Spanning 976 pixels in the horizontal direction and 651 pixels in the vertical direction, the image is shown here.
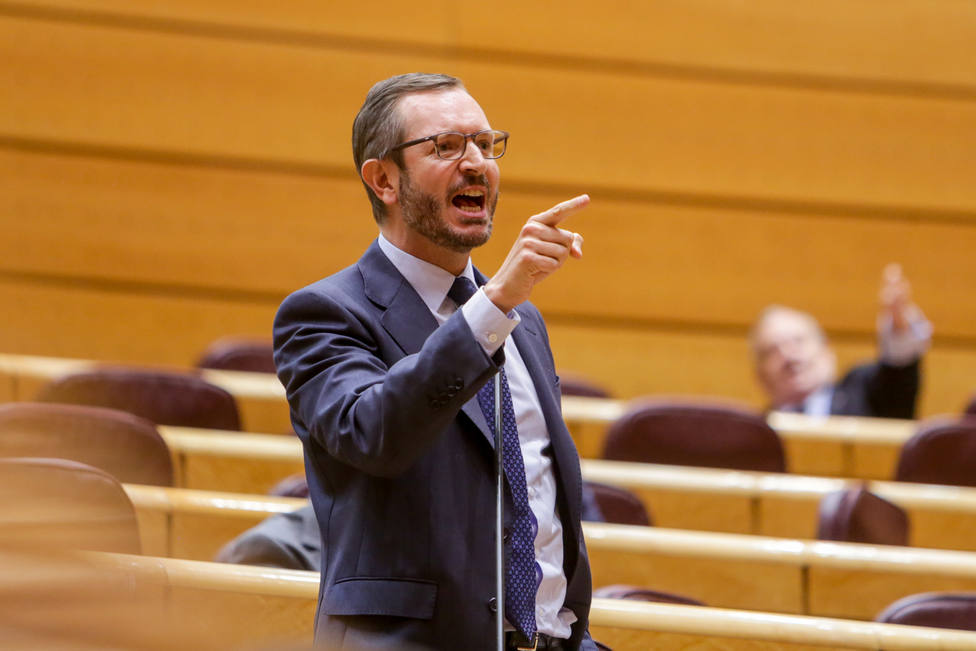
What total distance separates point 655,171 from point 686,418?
1119 mm

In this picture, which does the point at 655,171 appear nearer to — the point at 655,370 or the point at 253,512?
the point at 655,370

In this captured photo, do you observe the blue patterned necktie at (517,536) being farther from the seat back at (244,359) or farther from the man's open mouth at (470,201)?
the seat back at (244,359)

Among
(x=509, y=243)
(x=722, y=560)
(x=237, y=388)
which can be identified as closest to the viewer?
(x=722, y=560)

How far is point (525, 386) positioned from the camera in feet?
3.16

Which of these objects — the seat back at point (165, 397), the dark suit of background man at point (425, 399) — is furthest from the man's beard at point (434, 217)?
the seat back at point (165, 397)

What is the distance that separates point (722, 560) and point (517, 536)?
2.54ft

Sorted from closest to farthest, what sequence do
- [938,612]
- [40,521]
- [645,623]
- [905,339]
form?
[40,521] < [645,623] < [938,612] < [905,339]

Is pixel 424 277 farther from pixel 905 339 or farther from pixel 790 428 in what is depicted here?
pixel 905 339

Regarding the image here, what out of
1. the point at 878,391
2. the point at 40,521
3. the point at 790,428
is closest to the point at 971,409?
the point at 878,391

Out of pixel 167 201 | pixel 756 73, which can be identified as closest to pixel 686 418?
pixel 756 73

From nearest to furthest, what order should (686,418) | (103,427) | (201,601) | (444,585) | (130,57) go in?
(444,585), (201,601), (103,427), (686,418), (130,57)

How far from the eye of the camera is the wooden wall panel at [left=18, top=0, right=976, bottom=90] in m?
2.99

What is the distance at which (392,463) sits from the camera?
2.61 feet

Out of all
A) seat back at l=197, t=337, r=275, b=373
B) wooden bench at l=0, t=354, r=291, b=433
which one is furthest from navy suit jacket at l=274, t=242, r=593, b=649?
seat back at l=197, t=337, r=275, b=373
